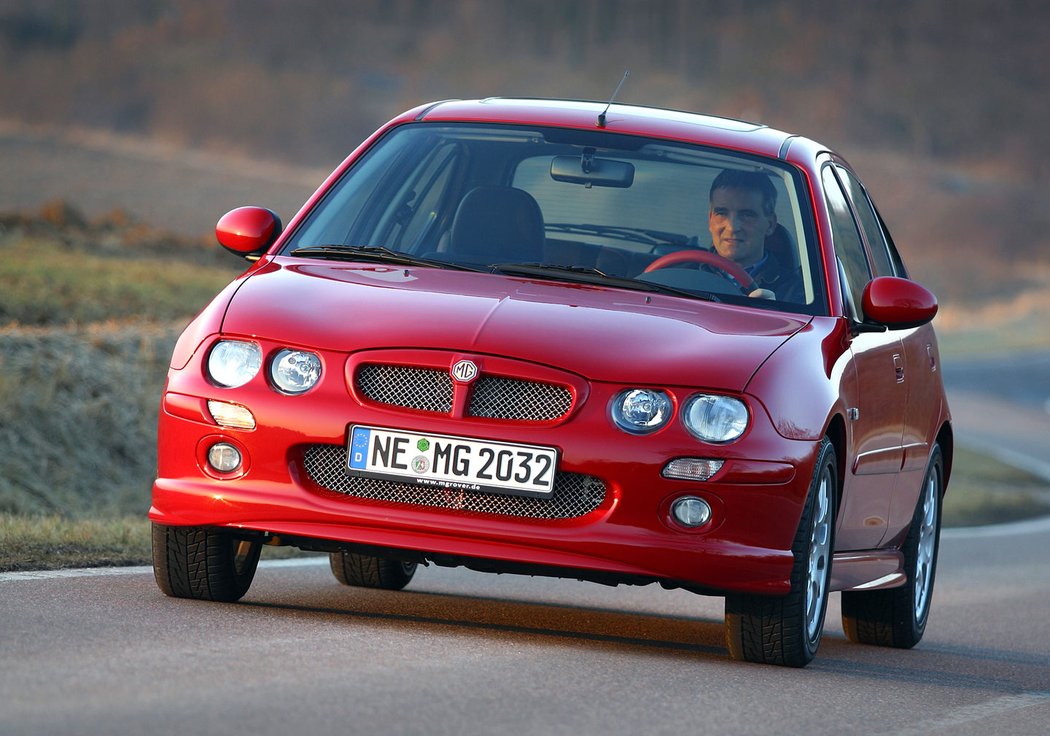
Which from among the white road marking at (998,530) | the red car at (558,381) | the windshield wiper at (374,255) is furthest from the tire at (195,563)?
the white road marking at (998,530)

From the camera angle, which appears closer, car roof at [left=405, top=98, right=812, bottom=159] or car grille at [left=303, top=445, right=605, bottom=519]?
car grille at [left=303, top=445, right=605, bottom=519]

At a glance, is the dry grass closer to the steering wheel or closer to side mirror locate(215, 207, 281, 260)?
side mirror locate(215, 207, 281, 260)

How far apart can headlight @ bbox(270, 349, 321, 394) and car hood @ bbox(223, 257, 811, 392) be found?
0.04 metres

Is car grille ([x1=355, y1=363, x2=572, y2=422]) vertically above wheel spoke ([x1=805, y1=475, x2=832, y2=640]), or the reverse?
car grille ([x1=355, y1=363, x2=572, y2=422])

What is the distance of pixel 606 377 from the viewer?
257 inches

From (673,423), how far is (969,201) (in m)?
141

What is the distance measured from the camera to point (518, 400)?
6.55 meters

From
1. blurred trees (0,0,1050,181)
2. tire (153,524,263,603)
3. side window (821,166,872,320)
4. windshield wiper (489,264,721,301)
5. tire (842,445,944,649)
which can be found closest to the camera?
tire (153,524,263,603)

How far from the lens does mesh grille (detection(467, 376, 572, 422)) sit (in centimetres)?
653

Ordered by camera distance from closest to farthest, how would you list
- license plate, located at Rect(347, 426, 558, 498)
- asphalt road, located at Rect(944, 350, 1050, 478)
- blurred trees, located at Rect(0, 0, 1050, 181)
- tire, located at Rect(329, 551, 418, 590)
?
license plate, located at Rect(347, 426, 558, 498) < tire, located at Rect(329, 551, 418, 590) < asphalt road, located at Rect(944, 350, 1050, 478) < blurred trees, located at Rect(0, 0, 1050, 181)

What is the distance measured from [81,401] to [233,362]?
8675 millimetres

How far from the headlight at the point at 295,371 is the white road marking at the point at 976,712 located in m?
2.04

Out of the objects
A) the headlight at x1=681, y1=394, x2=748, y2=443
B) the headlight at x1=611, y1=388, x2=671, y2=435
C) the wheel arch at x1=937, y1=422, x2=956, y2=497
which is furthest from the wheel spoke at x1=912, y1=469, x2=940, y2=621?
the headlight at x1=611, y1=388, x2=671, y2=435

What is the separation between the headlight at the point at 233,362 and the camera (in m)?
6.75
